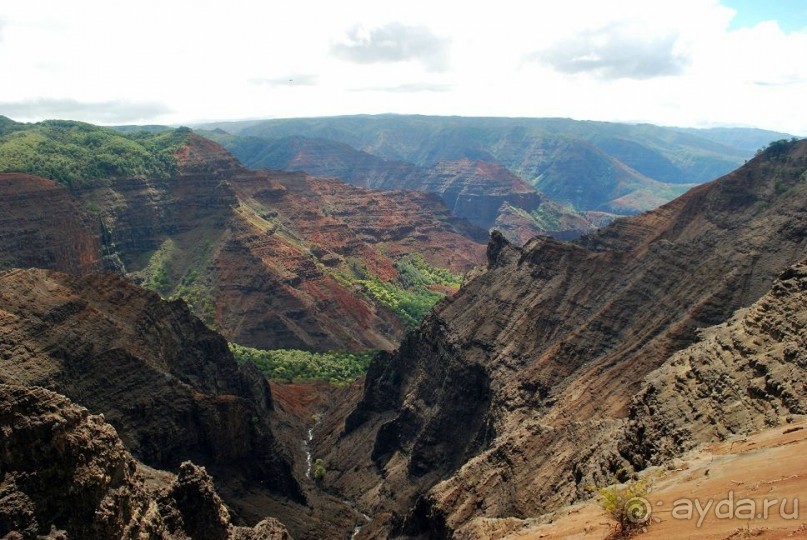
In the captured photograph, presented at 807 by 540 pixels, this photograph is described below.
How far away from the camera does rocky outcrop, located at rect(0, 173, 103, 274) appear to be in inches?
5856

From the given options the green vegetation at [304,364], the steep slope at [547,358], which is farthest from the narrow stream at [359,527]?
the green vegetation at [304,364]

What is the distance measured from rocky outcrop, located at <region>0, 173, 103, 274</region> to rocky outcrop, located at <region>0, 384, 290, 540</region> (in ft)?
405

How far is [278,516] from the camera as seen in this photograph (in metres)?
72.6

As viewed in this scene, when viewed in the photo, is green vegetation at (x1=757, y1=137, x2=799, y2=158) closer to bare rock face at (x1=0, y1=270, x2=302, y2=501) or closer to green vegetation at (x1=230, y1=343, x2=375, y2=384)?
green vegetation at (x1=230, y1=343, x2=375, y2=384)

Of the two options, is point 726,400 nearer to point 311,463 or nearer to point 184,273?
A: point 311,463

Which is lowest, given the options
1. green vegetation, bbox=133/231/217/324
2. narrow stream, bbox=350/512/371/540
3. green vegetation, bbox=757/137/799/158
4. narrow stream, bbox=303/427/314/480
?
narrow stream, bbox=303/427/314/480

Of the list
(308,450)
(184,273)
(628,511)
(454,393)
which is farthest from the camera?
(184,273)

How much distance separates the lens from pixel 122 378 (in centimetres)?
7400

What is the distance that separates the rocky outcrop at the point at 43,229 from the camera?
14875 centimetres

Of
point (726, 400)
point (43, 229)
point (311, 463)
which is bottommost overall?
point (311, 463)

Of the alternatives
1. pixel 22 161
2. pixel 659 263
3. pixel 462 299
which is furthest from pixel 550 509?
pixel 22 161

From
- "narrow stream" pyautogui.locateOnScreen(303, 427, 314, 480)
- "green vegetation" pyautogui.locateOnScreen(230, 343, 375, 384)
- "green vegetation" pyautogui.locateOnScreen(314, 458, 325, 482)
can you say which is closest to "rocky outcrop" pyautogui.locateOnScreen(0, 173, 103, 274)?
"green vegetation" pyautogui.locateOnScreen(230, 343, 375, 384)

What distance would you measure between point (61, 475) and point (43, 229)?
138252mm

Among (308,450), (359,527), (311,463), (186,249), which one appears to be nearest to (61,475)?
(359,527)
